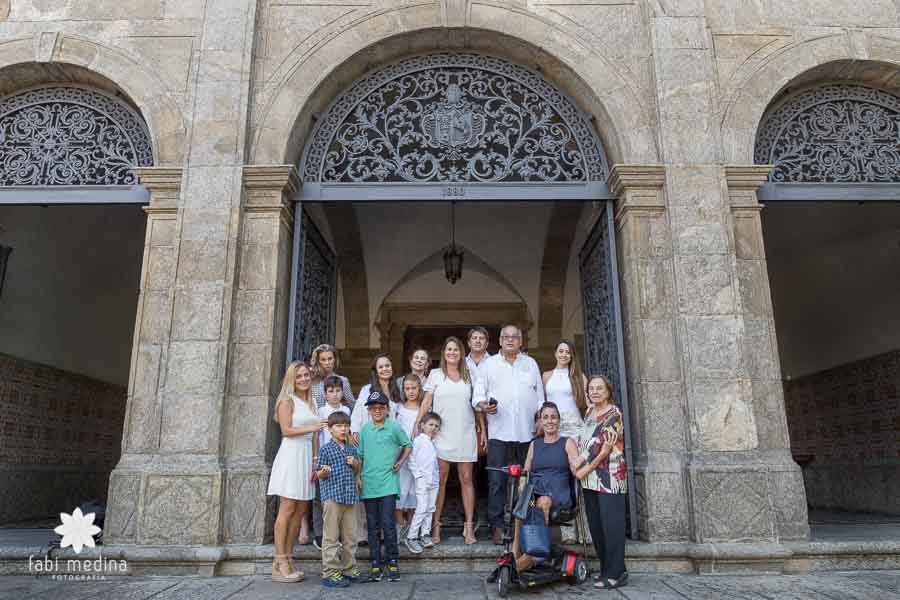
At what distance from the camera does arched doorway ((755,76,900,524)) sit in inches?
209

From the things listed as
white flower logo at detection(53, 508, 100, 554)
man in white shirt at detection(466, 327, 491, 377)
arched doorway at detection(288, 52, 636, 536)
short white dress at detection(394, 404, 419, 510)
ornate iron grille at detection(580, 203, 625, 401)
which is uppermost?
arched doorway at detection(288, 52, 636, 536)

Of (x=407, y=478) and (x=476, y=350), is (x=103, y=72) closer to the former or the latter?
(x=476, y=350)

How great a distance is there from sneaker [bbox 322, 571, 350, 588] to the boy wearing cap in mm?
175

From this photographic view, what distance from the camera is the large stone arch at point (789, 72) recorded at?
5020mm

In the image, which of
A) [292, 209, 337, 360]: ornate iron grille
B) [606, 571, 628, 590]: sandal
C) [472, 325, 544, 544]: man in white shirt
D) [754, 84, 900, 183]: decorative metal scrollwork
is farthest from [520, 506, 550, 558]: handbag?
[754, 84, 900, 183]: decorative metal scrollwork

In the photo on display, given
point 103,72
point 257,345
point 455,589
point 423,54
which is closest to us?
point 455,589

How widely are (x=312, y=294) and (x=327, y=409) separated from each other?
1486 millimetres

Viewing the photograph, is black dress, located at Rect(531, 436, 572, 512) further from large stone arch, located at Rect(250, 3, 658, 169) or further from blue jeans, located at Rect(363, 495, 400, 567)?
large stone arch, located at Rect(250, 3, 658, 169)

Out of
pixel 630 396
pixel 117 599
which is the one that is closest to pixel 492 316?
pixel 630 396

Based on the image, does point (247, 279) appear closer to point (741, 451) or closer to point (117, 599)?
point (117, 599)

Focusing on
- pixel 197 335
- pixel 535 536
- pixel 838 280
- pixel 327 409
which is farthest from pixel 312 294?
pixel 838 280

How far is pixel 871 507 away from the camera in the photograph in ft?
23.8

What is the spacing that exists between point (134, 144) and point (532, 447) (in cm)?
405

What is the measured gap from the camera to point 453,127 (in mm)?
5348
